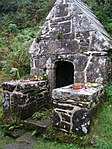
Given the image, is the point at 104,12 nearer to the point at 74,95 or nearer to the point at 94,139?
the point at 74,95

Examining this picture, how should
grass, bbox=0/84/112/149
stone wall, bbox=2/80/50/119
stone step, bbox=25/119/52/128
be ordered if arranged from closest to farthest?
grass, bbox=0/84/112/149, stone step, bbox=25/119/52/128, stone wall, bbox=2/80/50/119

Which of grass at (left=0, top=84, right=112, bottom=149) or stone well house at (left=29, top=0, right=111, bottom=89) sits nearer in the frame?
grass at (left=0, top=84, right=112, bottom=149)

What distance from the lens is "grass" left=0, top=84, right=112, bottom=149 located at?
5.08m

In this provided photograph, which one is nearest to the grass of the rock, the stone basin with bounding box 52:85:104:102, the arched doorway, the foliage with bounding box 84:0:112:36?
the rock

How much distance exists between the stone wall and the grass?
2.41 ft

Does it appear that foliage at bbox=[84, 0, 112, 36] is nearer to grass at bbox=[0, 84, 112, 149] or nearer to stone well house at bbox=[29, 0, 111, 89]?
stone well house at bbox=[29, 0, 111, 89]

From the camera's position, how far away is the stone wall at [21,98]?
20.7 feet

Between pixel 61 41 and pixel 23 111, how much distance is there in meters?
2.68

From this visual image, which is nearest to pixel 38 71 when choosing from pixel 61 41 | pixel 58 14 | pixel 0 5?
pixel 61 41

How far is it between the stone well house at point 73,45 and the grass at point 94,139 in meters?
1.59

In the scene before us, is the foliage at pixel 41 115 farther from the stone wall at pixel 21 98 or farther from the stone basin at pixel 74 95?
the stone basin at pixel 74 95

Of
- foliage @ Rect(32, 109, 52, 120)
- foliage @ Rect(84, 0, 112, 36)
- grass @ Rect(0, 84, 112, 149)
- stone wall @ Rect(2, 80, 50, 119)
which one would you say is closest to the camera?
grass @ Rect(0, 84, 112, 149)

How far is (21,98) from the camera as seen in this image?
6277 millimetres

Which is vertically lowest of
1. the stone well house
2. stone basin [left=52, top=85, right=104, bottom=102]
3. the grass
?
the grass
